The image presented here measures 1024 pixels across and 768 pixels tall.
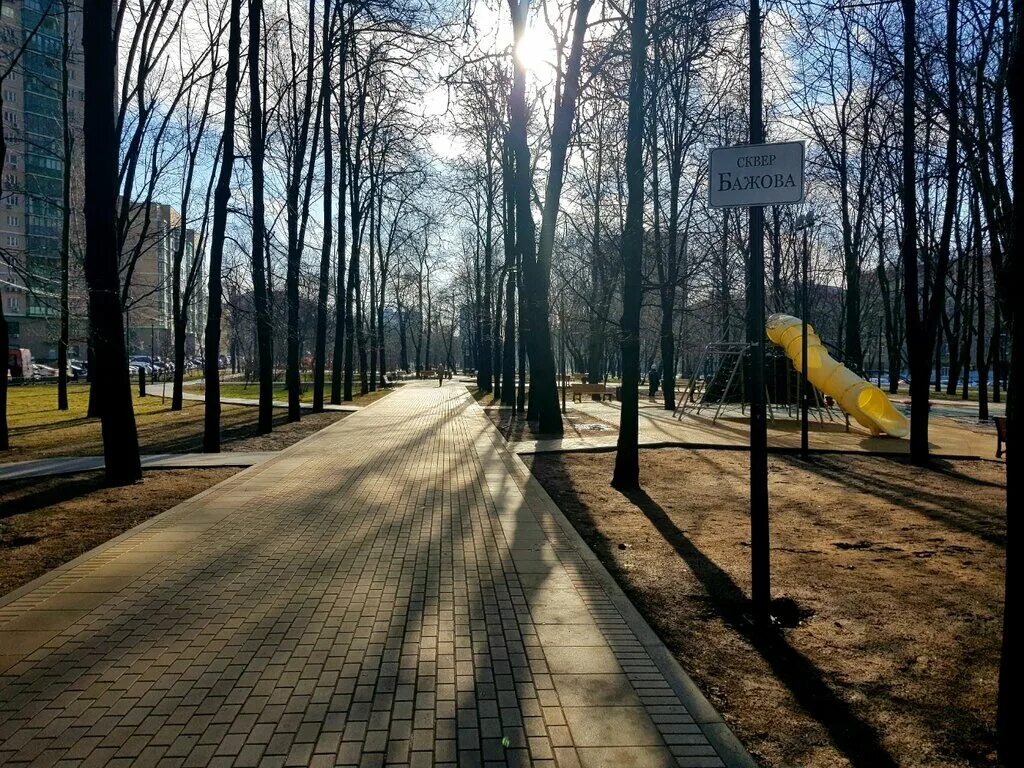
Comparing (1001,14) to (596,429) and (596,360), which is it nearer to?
(596,429)

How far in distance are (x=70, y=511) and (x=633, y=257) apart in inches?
303

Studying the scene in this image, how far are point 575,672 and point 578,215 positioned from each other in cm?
2848

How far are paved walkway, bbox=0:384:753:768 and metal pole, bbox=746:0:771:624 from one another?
914 millimetres

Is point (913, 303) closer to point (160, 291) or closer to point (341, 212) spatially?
point (341, 212)

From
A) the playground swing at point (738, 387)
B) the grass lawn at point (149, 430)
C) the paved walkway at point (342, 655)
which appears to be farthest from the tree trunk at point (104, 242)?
the playground swing at point (738, 387)

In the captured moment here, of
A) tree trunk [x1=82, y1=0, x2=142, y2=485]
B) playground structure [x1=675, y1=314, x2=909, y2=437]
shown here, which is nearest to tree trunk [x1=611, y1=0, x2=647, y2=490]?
tree trunk [x1=82, y1=0, x2=142, y2=485]

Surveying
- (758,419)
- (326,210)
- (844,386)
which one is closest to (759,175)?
(758,419)

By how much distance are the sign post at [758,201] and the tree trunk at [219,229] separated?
11.1 metres

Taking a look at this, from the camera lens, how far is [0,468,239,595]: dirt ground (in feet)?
21.9

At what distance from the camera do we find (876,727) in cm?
360

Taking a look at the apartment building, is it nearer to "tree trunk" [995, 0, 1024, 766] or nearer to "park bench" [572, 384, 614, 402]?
"park bench" [572, 384, 614, 402]

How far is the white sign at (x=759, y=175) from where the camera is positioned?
A: 5.11 metres

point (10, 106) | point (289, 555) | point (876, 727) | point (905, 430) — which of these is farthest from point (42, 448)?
point (10, 106)

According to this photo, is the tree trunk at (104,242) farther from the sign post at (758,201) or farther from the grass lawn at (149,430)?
the sign post at (758,201)
